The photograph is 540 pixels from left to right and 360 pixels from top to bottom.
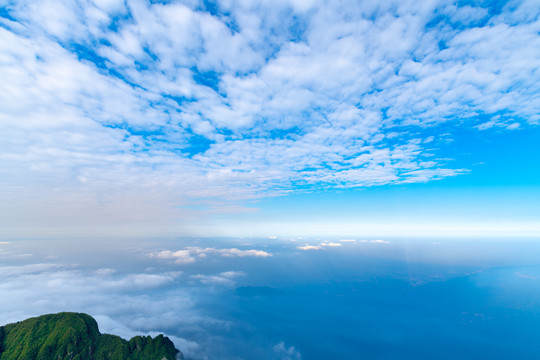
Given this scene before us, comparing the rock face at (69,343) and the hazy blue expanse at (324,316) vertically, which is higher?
the rock face at (69,343)

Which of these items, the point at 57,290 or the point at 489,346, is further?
the point at 57,290

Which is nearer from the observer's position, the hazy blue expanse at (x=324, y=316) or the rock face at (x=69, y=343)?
the rock face at (x=69, y=343)

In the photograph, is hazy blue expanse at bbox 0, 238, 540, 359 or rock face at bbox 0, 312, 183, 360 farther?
hazy blue expanse at bbox 0, 238, 540, 359

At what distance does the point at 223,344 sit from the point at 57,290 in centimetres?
20112

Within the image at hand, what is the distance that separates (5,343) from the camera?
220ft

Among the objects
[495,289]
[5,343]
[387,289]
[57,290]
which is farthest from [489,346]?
[57,290]

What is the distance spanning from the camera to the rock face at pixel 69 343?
214ft

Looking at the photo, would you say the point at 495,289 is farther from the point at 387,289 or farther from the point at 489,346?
the point at 489,346

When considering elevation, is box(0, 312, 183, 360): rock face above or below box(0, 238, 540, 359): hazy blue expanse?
above

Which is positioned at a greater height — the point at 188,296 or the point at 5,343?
the point at 5,343

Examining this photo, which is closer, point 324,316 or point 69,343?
point 69,343

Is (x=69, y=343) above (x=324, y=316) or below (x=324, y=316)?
above

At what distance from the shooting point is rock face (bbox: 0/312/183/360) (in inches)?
2564

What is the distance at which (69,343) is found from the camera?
67500 mm
